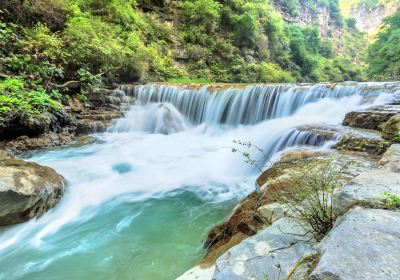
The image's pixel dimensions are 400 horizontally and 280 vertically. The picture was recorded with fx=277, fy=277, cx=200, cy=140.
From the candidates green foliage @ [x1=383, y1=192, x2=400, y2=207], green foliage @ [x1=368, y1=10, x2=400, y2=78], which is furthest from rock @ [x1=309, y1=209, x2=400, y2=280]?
green foliage @ [x1=368, y1=10, x2=400, y2=78]

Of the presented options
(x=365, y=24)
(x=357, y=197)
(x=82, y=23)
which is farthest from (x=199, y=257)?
(x=365, y=24)

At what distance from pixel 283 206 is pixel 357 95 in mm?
6765

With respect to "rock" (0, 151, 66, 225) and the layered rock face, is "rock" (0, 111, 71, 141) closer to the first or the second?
"rock" (0, 151, 66, 225)

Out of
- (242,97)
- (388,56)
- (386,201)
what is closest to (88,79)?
(242,97)

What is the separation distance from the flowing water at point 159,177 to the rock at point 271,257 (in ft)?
4.95

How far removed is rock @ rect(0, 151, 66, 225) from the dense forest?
303 cm

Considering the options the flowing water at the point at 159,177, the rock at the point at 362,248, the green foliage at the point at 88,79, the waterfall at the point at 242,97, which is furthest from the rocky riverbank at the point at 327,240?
the green foliage at the point at 88,79

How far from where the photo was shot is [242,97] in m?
9.91

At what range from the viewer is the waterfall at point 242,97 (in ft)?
26.6

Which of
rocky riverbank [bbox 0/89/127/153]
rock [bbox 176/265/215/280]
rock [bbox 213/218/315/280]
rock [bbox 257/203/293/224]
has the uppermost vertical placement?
rock [bbox 213/218/315/280]

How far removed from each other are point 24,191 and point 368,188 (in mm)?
4046

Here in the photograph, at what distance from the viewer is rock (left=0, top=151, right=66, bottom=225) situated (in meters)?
3.68

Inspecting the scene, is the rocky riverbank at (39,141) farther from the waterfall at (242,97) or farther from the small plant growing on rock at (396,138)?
the small plant growing on rock at (396,138)

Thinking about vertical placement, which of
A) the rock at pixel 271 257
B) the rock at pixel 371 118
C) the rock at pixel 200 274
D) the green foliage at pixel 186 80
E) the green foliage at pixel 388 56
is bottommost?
the rock at pixel 200 274
